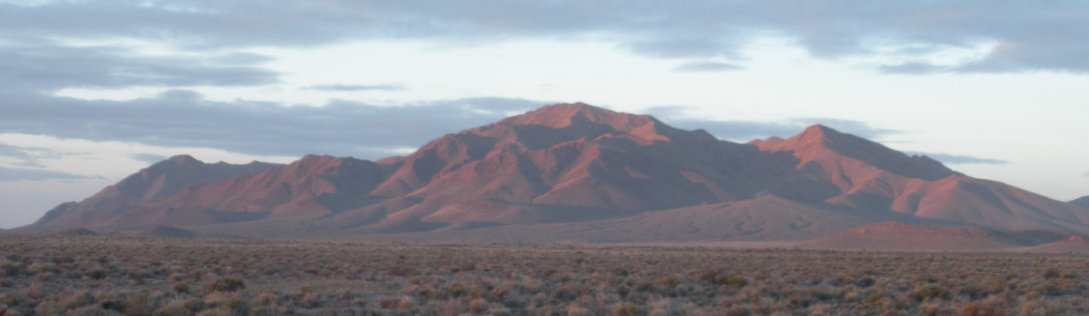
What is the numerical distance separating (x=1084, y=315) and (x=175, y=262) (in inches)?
1252

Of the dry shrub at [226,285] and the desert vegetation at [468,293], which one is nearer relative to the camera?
the desert vegetation at [468,293]

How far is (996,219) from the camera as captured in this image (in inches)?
7421

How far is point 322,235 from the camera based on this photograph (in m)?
171

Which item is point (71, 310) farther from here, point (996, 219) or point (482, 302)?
point (996, 219)

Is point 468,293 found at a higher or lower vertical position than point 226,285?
lower

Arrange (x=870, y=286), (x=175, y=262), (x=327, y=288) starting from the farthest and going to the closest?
(x=175, y=262) < (x=870, y=286) < (x=327, y=288)

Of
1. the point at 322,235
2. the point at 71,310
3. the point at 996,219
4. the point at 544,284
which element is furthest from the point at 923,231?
the point at 71,310

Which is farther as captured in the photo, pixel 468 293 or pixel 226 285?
pixel 226 285

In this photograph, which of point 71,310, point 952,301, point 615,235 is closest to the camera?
point 71,310

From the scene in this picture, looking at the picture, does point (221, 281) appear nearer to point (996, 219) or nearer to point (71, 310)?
point (71, 310)

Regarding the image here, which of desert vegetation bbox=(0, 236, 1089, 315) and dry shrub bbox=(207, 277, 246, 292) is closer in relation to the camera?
desert vegetation bbox=(0, 236, 1089, 315)

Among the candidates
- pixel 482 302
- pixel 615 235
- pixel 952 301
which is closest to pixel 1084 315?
pixel 952 301

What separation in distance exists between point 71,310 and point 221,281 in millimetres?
6241

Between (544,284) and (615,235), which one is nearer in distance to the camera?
(544,284)
